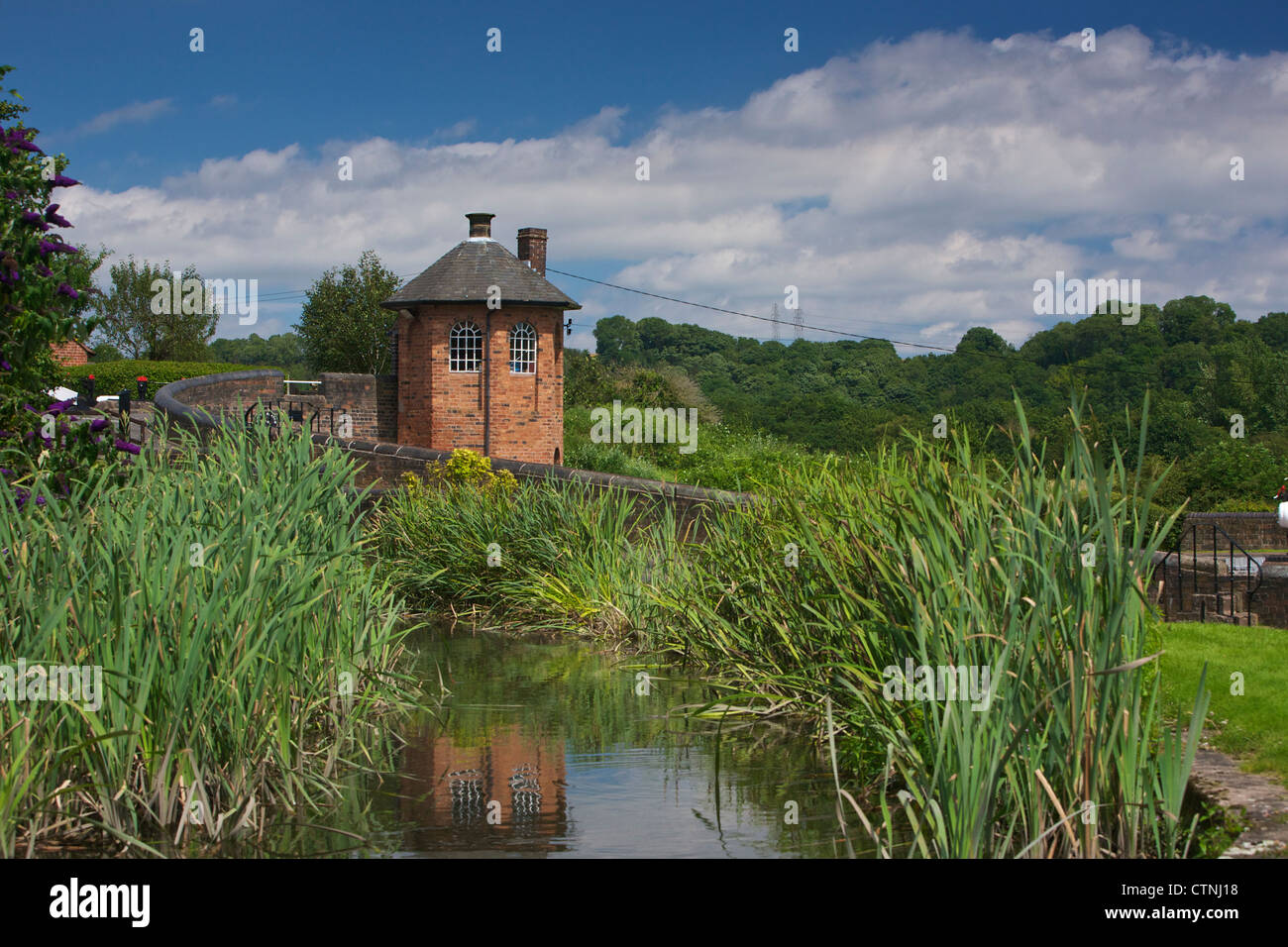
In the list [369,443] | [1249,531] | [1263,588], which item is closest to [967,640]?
[1263,588]

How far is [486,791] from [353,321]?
4318cm

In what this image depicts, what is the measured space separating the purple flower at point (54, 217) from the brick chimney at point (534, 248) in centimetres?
2806

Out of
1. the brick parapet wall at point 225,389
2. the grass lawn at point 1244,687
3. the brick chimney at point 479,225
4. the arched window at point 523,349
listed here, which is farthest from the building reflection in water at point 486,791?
the brick chimney at point 479,225

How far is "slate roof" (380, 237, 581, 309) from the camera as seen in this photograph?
30969mm

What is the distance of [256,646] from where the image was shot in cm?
486

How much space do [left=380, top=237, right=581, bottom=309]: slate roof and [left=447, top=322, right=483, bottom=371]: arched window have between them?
841 millimetres

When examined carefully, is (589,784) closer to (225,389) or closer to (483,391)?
(225,389)

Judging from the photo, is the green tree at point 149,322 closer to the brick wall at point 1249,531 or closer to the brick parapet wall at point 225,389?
the brick parapet wall at point 225,389

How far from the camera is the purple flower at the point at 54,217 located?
6973mm

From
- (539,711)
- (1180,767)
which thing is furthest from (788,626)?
(1180,767)

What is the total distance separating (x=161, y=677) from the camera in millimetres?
4762

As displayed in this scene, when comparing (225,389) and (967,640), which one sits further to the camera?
(225,389)
